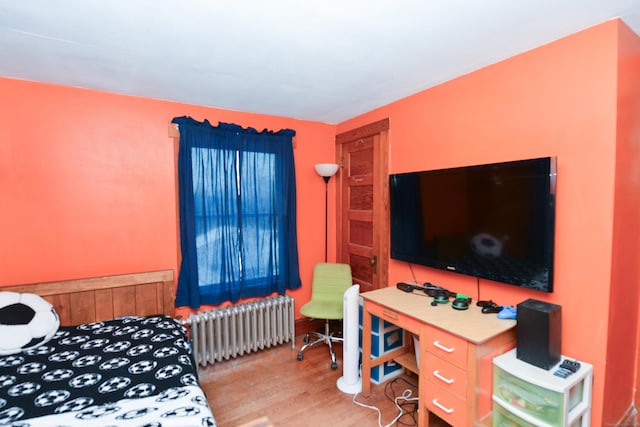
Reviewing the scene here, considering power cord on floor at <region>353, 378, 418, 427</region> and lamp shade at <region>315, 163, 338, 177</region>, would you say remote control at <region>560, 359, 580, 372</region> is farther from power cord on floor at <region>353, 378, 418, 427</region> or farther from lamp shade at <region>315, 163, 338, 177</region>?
lamp shade at <region>315, 163, 338, 177</region>

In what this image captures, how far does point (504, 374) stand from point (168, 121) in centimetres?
326

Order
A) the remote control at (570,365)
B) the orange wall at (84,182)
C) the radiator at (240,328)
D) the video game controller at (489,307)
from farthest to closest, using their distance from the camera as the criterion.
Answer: the radiator at (240,328) < the orange wall at (84,182) < the video game controller at (489,307) < the remote control at (570,365)

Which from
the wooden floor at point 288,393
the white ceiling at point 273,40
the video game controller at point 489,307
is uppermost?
the white ceiling at point 273,40

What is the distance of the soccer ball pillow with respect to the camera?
78.3 inches

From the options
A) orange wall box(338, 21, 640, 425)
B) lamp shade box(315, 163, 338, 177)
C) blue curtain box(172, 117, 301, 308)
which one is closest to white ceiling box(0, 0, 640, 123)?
orange wall box(338, 21, 640, 425)

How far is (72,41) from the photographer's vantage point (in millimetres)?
1795

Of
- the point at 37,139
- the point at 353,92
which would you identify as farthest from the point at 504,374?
the point at 37,139

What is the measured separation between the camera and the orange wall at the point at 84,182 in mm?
2332

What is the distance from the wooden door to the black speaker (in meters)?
1.41

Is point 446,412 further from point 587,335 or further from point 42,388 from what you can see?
point 42,388

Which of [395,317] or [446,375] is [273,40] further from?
[446,375]

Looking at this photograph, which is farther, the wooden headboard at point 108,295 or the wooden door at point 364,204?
the wooden door at point 364,204

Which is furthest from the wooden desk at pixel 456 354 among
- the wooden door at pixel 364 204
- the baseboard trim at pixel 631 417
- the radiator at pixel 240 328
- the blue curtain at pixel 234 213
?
the blue curtain at pixel 234 213

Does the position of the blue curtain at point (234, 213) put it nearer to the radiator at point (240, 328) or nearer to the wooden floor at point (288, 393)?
the radiator at point (240, 328)
